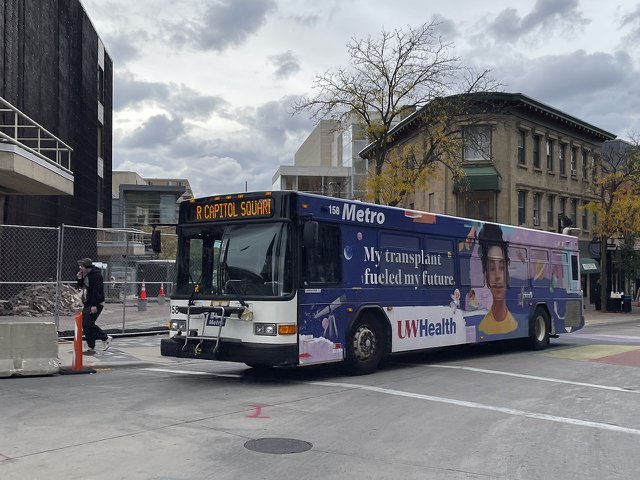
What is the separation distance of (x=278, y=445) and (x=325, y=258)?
14.5ft

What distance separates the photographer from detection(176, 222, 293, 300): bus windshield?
9.94m

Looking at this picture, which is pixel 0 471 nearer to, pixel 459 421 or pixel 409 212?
pixel 459 421

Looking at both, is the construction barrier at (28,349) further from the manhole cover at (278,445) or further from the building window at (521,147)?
the building window at (521,147)

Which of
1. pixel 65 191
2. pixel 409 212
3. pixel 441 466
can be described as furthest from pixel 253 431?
pixel 65 191

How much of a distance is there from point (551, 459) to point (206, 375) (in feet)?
21.7

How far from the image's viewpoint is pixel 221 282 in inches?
410

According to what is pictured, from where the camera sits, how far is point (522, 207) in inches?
1505

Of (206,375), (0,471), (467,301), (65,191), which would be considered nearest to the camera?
(0,471)

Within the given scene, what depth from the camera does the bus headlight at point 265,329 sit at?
382 inches

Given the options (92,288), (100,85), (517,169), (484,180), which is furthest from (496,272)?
(100,85)

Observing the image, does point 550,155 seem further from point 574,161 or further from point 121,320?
point 121,320

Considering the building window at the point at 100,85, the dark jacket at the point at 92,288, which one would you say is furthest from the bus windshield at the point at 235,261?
the building window at the point at 100,85

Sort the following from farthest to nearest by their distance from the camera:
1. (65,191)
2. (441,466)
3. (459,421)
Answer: (65,191) < (459,421) < (441,466)

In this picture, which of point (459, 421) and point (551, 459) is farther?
point (459, 421)
